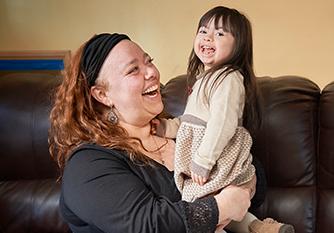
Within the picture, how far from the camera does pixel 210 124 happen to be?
3.74 feet

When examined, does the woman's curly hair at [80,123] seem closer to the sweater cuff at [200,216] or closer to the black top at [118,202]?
the black top at [118,202]

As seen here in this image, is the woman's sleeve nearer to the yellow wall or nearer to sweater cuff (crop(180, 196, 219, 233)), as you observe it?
sweater cuff (crop(180, 196, 219, 233))

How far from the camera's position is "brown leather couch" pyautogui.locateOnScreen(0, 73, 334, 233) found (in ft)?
5.19

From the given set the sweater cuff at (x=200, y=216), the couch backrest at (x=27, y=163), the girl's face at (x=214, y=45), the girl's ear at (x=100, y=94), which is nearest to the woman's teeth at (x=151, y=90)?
the girl's ear at (x=100, y=94)

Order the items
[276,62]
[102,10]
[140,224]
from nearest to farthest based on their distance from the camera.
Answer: [140,224], [276,62], [102,10]

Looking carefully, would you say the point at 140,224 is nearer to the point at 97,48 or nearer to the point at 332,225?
the point at 97,48

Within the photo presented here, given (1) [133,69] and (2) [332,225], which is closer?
(1) [133,69]

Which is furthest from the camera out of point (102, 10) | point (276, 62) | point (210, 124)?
point (102, 10)

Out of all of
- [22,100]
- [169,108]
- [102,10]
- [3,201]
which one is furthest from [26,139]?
[102,10]

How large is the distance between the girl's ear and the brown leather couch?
518 mm

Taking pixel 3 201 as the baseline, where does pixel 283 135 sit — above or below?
above

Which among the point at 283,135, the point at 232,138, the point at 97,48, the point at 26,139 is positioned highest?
the point at 97,48

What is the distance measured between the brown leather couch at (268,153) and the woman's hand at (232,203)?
0.48 m

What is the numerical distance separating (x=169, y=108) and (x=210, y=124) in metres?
0.57
